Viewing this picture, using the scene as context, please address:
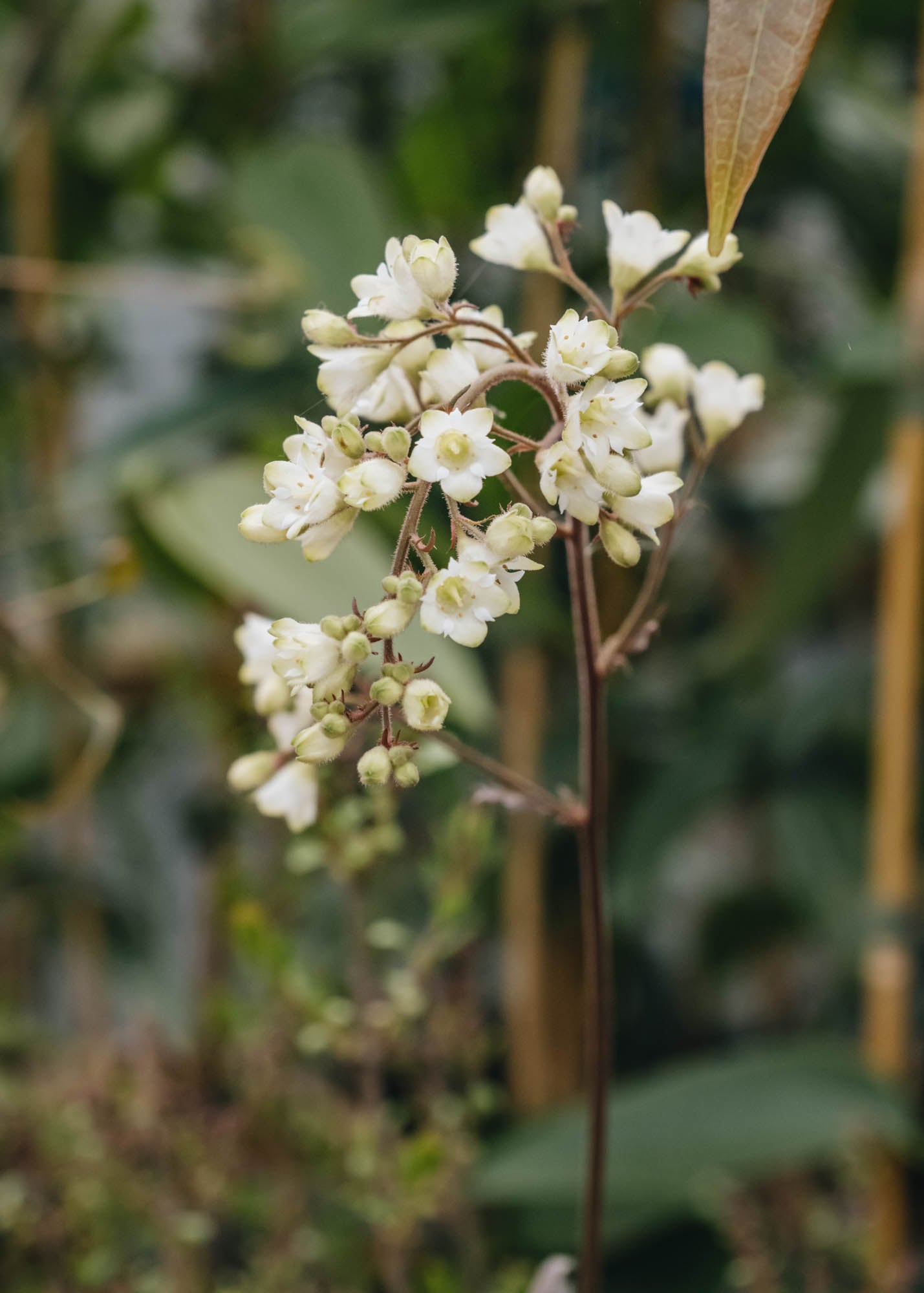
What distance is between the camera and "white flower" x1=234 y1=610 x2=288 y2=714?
0.25 meters

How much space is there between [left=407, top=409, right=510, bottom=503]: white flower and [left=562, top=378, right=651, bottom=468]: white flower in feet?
0.04

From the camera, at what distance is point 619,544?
7.9 inches

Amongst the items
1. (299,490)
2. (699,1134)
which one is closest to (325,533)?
(299,490)

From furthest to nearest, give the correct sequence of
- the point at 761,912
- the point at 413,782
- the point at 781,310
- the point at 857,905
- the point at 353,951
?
the point at 781,310
the point at 761,912
the point at 857,905
the point at 353,951
the point at 413,782

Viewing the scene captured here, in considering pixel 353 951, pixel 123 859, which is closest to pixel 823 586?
pixel 353 951

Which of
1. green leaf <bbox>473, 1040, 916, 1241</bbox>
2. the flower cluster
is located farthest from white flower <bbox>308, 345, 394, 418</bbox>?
green leaf <bbox>473, 1040, 916, 1241</bbox>

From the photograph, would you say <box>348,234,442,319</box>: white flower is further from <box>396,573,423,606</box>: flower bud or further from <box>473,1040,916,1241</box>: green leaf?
<box>473,1040,916,1241</box>: green leaf

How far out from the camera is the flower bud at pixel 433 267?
0.19 meters

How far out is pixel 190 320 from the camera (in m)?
1.16

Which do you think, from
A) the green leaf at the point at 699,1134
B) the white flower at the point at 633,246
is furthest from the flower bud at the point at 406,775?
the green leaf at the point at 699,1134

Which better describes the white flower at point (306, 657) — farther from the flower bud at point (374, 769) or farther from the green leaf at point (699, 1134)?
the green leaf at point (699, 1134)

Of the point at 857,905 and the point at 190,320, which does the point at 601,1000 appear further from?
the point at 190,320

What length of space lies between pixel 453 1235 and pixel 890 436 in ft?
1.65

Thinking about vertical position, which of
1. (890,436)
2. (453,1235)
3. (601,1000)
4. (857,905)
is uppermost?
(890,436)
